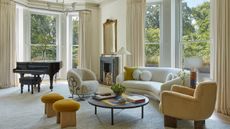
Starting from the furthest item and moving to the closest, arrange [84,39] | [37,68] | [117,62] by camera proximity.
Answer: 1. [84,39]
2. [117,62]
3. [37,68]

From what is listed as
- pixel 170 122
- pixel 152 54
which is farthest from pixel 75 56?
pixel 170 122

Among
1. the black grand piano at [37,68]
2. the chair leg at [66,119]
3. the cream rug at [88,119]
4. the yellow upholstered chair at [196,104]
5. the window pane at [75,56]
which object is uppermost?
the window pane at [75,56]

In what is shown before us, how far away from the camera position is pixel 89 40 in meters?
8.93

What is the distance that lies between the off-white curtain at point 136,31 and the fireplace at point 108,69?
761mm

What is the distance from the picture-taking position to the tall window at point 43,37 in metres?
8.70

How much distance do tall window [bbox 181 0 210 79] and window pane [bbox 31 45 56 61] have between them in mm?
5421

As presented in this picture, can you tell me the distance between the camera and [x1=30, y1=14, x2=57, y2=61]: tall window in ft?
28.6

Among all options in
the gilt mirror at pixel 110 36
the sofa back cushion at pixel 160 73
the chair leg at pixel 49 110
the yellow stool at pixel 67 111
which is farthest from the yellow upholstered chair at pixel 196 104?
the gilt mirror at pixel 110 36

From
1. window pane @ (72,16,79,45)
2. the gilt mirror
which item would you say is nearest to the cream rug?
the gilt mirror

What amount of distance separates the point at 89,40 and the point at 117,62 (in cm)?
200

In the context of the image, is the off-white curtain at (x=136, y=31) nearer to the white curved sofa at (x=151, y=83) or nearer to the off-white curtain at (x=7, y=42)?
the white curved sofa at (x=151, y=83)

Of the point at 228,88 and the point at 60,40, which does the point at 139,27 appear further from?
the point at 60,40

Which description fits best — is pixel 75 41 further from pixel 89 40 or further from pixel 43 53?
pixel 43 53

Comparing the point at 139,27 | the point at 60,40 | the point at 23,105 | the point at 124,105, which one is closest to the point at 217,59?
the point at 124,105
